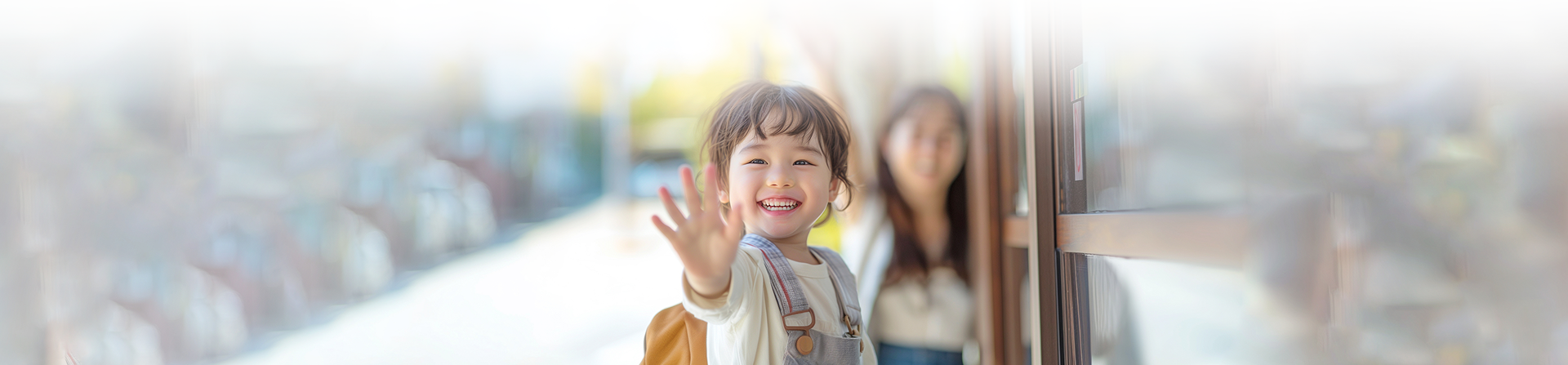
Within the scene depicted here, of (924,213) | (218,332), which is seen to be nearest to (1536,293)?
(924,213)

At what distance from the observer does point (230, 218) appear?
1842mm

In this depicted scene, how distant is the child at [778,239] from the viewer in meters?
0.63

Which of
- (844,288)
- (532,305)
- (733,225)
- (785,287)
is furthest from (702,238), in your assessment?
(532,305)

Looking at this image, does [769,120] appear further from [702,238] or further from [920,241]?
[920,241]

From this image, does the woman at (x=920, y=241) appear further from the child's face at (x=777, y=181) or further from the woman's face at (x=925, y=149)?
the child's face at (x=777, y=181)

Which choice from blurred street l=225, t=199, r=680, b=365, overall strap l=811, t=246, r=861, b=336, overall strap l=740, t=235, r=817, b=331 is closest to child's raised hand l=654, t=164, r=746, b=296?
overall strap l=740, t=235, r=817, b=331

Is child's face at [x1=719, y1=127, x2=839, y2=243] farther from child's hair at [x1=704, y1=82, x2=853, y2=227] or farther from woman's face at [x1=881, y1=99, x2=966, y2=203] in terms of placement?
woman's face at [x1=881, y1=99, x2=966, y2=203]

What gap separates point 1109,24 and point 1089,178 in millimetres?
140

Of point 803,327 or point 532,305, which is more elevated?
point 803,327

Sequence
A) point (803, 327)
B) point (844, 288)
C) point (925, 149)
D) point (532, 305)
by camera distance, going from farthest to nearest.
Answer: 1. point (532, 305)
2. point (925, 149)
3. point (844, 288)
4. point (803, 327)

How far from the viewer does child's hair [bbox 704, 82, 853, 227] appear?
706mm

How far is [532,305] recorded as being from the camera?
2.51 metres

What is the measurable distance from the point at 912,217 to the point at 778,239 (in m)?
0.63

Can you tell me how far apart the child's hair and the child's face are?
0.4 inches
